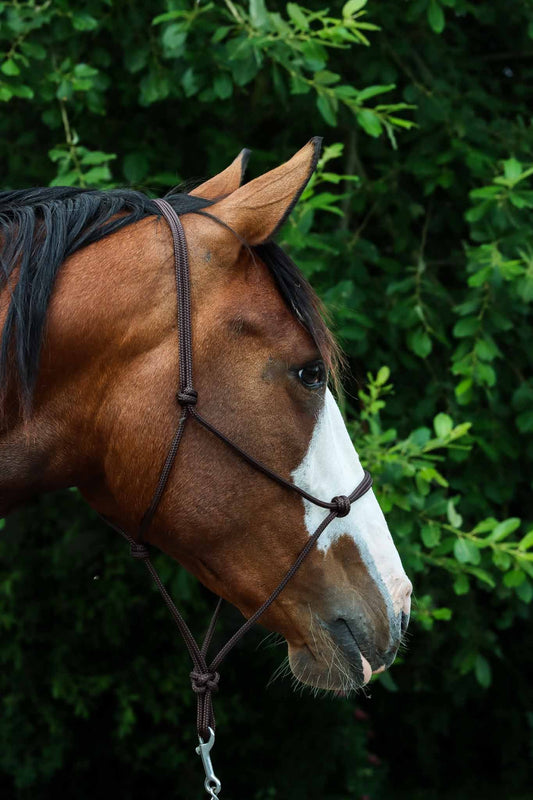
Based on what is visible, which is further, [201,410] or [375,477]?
[375,477]

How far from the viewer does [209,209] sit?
169 cm

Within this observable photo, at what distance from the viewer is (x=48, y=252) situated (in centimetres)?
158

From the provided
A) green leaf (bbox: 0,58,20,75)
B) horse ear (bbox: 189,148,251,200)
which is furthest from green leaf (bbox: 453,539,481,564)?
green leaf (bbox: 0,58,20,75)

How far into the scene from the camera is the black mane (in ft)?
5.02

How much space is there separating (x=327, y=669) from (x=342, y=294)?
1.43 m

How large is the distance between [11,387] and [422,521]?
1.53m

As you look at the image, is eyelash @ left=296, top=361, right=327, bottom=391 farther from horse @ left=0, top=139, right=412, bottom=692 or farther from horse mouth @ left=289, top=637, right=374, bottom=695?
horse mouth @ left=289, top=637, right=374, bottom=695

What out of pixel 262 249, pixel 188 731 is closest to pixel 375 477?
pixel 262 249

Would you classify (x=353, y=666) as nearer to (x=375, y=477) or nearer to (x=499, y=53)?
(x=375, y=477)

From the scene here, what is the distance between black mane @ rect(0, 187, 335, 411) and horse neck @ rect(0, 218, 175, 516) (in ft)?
0.11

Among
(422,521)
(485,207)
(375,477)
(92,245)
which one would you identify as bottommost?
(422,521)

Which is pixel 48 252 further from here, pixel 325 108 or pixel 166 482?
pixel 325 108

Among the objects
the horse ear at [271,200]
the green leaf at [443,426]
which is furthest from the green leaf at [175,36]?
the green leaf at [443,426]

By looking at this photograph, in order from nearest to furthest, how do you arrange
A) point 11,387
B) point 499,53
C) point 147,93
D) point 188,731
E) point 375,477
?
point 11,387
point 375,477
point 147,93
point 499,53
point 188,731
